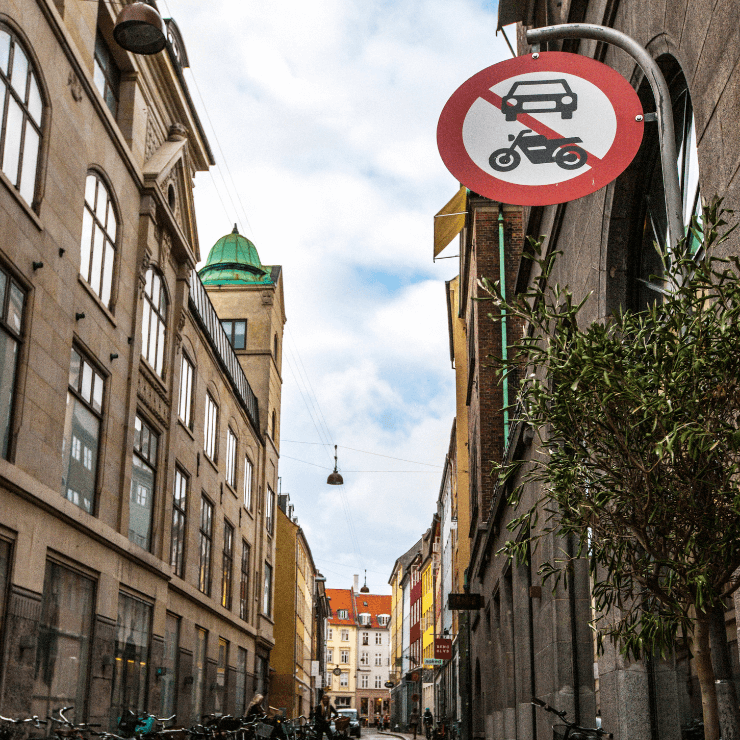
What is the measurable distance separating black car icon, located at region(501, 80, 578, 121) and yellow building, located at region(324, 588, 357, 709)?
118158mm

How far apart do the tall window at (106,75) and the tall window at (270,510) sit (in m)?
23.8

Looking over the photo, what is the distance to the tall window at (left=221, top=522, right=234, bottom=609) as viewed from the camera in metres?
30.6

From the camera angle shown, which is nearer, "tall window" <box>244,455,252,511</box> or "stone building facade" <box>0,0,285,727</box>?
A: "stone building facade" <box>0,0,285,727</box>

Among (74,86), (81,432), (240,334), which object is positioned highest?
(240,334)

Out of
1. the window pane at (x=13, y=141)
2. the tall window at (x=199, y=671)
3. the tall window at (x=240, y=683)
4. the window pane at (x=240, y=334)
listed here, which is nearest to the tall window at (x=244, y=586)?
the tall window at (x=240, y=683)

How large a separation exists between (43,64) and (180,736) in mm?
14025

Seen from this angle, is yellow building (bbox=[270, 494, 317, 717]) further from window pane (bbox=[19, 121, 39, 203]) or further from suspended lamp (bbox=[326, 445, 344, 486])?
window pane (bbox=[19, 121, 39, 203])

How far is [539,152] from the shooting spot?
6457mm

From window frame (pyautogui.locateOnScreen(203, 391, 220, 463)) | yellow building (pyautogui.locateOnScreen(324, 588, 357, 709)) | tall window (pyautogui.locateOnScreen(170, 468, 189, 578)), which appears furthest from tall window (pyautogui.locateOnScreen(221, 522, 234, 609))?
yellow building (pyautogui.locateOnScreen(324, 588, 357, 709))

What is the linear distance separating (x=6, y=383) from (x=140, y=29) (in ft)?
18.8

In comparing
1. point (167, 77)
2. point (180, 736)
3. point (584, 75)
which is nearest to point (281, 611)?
point (180, 736)

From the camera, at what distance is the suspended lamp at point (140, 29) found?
13.8 metres

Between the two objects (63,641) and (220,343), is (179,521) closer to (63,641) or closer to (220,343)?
(220,343)

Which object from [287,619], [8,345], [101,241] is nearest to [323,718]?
[101,241]
